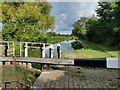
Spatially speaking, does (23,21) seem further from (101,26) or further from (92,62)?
(92,62)

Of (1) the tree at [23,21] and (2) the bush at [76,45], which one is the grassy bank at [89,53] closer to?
(2) the bush at [76,45]

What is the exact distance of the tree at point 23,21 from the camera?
10.8 metres

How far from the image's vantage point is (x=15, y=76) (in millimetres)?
4301

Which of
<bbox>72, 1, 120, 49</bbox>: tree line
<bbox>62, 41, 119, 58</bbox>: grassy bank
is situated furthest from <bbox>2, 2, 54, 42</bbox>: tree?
<bbox>72, 1, 120, 49</bbox>: tree line

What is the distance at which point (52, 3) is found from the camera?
498 inches

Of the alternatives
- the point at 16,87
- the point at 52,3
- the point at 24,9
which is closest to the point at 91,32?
the point at 52,3

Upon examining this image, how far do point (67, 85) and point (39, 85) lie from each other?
41cm

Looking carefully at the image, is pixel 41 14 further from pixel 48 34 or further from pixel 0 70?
pixel 0 70

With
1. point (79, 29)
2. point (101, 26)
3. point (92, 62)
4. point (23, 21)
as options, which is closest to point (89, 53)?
point (23, 21)

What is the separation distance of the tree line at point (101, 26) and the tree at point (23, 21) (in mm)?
4396

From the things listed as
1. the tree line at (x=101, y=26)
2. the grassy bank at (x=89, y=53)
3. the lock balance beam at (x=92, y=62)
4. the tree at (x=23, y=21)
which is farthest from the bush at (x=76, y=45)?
the lock balance beam at (x=92, y=62)

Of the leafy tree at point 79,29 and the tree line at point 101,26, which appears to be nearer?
the tree line at point 101,26

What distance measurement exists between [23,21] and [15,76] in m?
7.25

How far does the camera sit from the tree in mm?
10789
